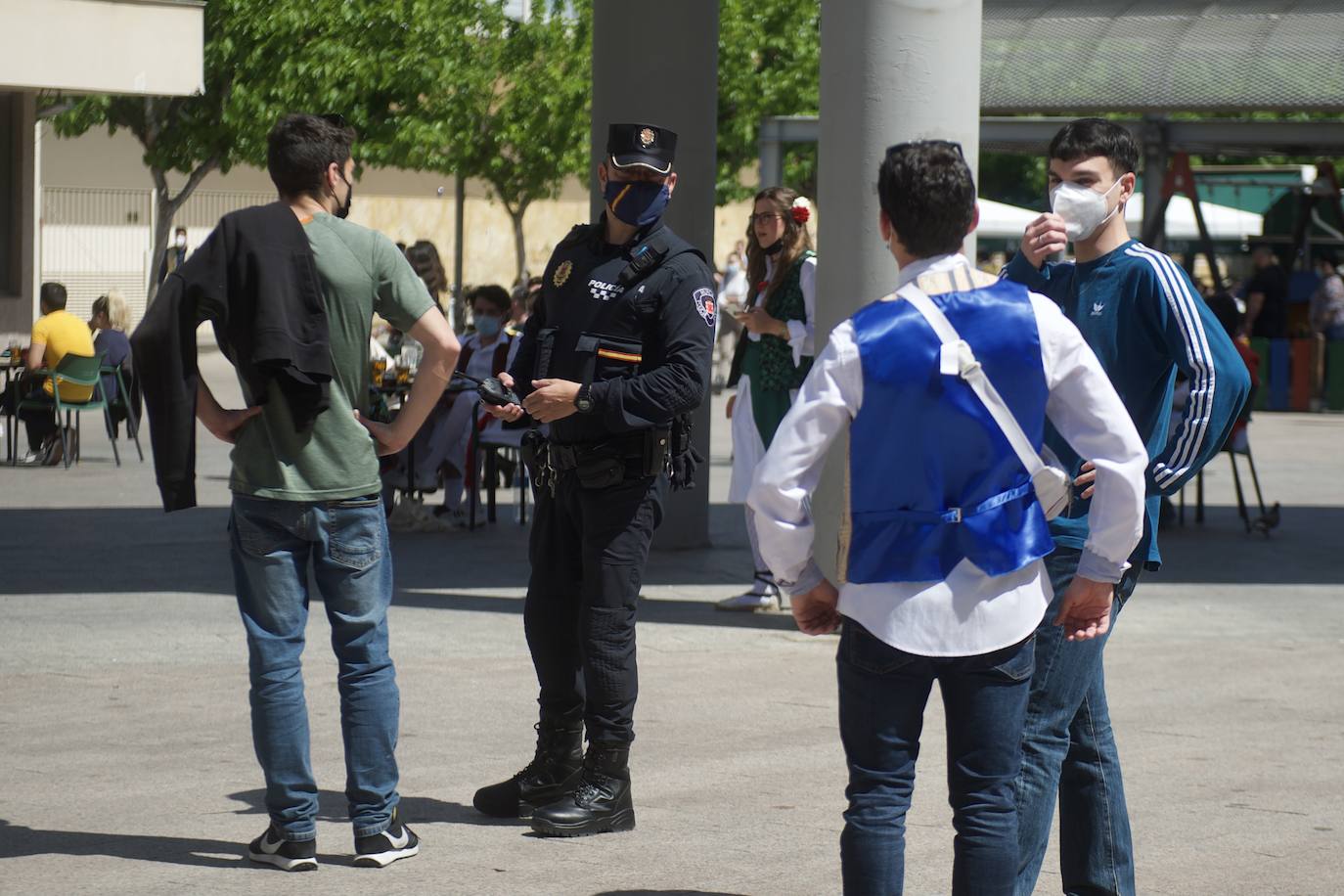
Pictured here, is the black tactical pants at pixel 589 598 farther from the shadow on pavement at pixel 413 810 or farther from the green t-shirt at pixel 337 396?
the green t-shirt at pixel 337 396

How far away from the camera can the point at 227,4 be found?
27.3 meters

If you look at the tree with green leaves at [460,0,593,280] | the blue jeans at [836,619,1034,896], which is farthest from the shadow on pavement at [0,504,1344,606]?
the tree with green leaves at [460,0,593,280]

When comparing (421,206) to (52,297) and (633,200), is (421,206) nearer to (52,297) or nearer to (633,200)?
(52,297)

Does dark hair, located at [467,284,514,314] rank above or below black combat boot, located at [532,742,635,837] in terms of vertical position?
above

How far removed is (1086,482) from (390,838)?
2169mm

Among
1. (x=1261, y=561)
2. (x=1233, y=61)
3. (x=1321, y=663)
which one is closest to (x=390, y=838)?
(x=1321, y=663)

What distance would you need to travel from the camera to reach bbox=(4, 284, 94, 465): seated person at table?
51.3 ft

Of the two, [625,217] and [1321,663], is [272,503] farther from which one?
[1321,663]

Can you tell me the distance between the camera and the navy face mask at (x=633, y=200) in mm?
5770

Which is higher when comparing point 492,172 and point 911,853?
point 492,172

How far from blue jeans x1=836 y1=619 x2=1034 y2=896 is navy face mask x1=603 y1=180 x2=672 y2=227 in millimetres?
2159

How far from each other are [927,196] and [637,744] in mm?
3397

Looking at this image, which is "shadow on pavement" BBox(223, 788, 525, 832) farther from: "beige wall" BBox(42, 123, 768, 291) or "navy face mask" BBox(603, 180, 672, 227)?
"beige wall" BBox(42, 123, 768, 291)

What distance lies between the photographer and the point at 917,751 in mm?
3891
